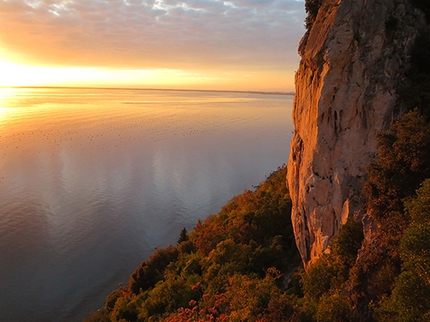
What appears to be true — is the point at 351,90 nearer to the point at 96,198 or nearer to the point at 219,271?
the point at 219,271

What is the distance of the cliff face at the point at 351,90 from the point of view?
57.1 feet

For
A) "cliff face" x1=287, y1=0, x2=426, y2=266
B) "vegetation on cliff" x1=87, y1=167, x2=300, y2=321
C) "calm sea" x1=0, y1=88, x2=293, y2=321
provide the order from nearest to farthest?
"cliff face" x1=287, y1=0, x2=426, y2=266, "vegetation on cliff" x1=87, y1=167, x2=300, y2=321, "calm sea" x1=0, y1=88, x2=293, y2=321

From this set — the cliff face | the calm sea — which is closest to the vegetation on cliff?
the calm sea

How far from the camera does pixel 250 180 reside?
54000 millimetres

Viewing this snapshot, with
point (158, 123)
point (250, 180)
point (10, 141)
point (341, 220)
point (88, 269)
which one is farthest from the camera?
point (158, 123)

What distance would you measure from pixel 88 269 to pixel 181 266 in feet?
31.3

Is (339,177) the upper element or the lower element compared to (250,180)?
upper

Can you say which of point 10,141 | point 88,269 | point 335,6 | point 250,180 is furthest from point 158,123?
point 335,6

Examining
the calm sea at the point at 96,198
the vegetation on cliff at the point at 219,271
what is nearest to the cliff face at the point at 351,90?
the vegetation on cliff at the point at 219,271

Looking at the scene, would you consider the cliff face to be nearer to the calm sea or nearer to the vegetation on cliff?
the vegetation on cliff

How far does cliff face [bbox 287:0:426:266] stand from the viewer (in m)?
17.4

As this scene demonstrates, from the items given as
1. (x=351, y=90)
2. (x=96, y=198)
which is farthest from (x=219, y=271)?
(x=96, y=198)

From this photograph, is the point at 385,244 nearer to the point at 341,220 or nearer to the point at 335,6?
the point at 341,220

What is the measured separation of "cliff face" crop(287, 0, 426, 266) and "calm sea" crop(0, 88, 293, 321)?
22.0 meters
